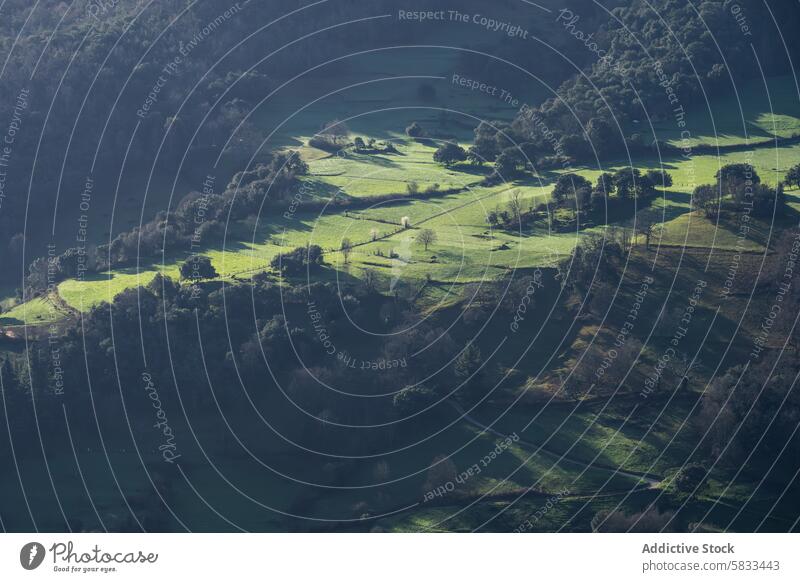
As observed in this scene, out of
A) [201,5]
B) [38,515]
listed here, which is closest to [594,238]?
[38,515]

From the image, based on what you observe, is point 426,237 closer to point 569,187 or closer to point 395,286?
point 395,286

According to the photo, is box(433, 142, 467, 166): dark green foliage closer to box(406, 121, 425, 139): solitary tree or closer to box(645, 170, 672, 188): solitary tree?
box(406, 121, 425, 139): solitary tree

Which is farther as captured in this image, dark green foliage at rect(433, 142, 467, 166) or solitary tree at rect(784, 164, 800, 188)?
dark green foliage at rect(433, 142, 467, 166)

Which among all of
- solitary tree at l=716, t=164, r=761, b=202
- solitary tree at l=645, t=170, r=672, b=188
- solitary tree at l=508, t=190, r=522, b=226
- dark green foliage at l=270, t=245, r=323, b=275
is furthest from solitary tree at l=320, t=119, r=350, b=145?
solitary tree at l=716, t=164, r=761, b=202

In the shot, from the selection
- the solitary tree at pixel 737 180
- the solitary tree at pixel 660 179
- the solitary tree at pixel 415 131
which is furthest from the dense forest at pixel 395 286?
the solitary tree at pixel 660 179

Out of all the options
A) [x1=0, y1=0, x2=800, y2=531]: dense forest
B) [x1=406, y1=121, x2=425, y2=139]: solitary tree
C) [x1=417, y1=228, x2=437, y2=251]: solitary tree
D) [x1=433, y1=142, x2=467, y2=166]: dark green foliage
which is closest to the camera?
[x1=0, y1=0, x2=800, y2=531]: dense forest
